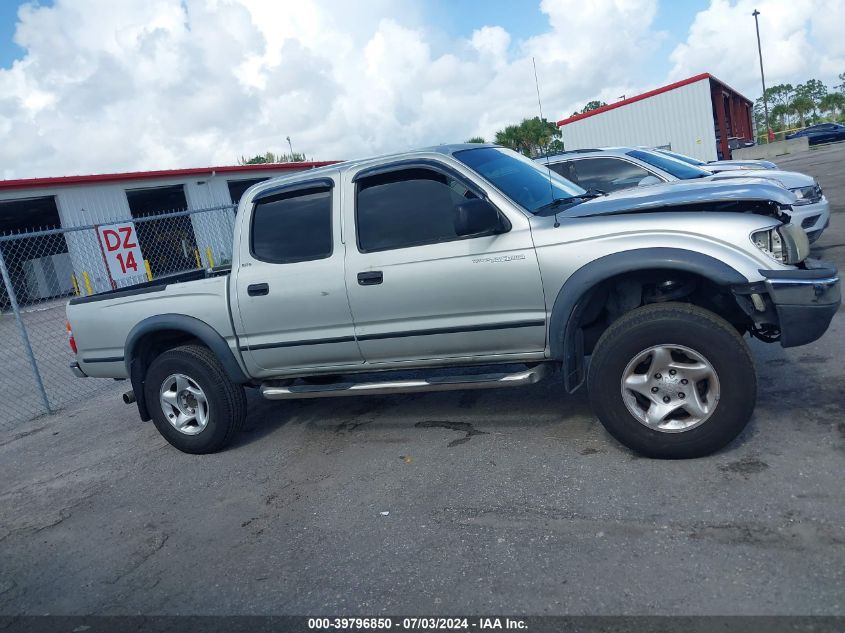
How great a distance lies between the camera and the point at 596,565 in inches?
125

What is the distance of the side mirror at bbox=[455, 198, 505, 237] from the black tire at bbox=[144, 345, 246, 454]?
7.46ft

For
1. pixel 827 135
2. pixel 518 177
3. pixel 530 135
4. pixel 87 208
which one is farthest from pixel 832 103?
pixel 518 177

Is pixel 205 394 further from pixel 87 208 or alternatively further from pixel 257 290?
pixel 87 208

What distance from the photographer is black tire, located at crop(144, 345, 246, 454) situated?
5.35 metres

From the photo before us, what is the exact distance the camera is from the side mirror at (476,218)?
4.15 metres

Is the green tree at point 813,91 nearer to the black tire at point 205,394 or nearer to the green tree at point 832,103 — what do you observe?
the green tree at point 832,103

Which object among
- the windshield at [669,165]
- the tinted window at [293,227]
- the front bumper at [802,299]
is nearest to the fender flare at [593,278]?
the front bumper at [802,299]

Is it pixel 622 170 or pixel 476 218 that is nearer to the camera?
pixel 476 218

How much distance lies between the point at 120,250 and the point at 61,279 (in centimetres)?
1676

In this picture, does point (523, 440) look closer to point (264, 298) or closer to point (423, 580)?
point (423, 580)

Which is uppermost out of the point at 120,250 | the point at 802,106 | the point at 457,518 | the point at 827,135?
the point at 802,106

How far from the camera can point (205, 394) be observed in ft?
17.7

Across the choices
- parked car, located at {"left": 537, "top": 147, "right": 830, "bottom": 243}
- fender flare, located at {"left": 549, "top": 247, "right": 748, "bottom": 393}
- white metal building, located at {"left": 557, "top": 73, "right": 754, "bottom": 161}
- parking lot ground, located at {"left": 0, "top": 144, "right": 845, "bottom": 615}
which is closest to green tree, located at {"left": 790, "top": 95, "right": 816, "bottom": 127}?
white metal building, located at {"left": 557, "top": 73, "right": 754, "bottom": 161}

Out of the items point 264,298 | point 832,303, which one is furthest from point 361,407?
point 832,303
